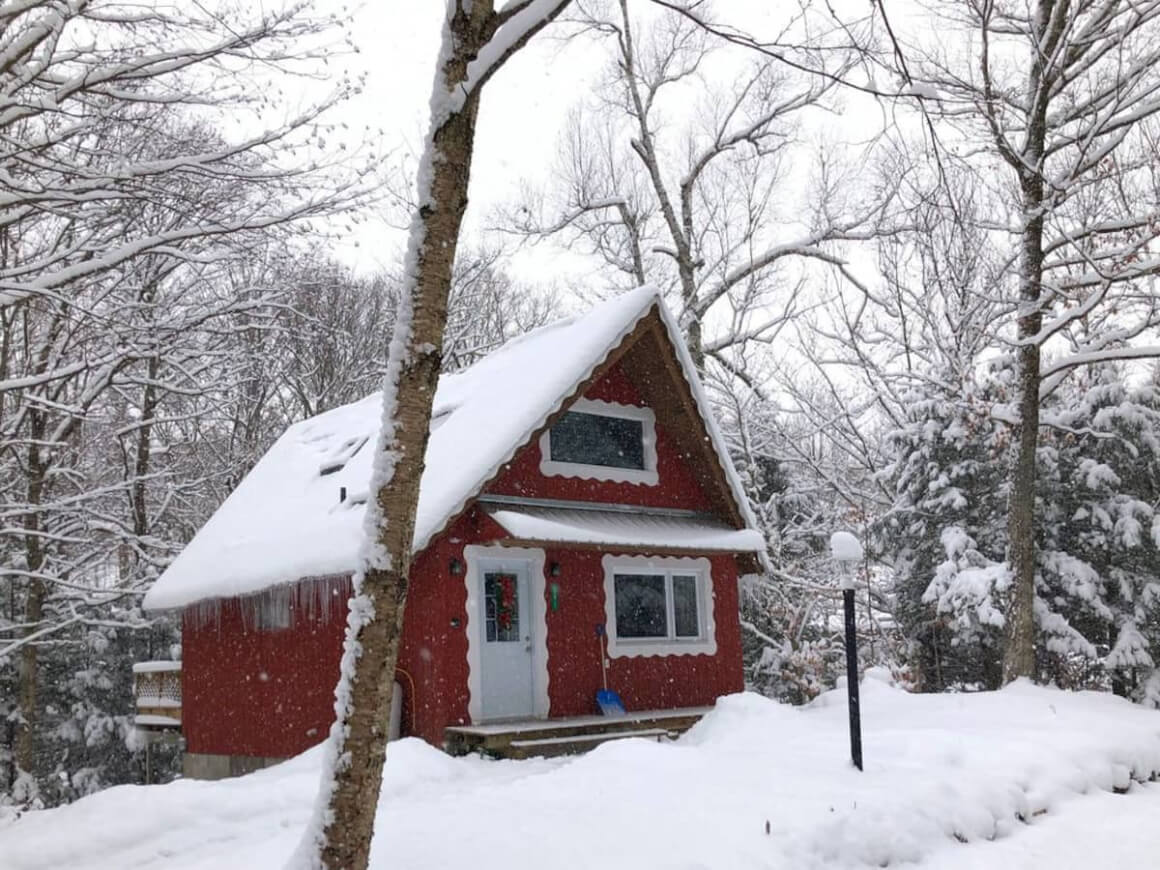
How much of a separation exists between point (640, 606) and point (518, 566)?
88.7 inches

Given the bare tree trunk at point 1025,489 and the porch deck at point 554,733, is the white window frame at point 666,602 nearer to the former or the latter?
the porch deck at point 554,733

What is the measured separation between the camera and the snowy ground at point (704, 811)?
6.48m

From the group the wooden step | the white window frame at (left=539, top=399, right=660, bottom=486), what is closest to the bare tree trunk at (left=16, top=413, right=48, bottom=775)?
the white window frame at (left=539, top=399, right=660, bottom=486)

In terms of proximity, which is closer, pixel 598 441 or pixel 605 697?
pixel 605 697

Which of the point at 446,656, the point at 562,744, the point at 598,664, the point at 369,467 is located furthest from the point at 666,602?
the point at 369,467

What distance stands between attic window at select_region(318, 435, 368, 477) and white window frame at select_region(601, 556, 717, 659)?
4.55 metres

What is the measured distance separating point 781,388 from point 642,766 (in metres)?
16.1

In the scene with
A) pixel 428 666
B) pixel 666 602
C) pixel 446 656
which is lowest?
pixel 428 666

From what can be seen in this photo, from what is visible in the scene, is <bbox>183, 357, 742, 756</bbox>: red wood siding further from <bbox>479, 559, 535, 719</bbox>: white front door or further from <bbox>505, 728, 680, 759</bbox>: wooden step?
<bbox>505, 728, 680, 759</bbox>: wooden step

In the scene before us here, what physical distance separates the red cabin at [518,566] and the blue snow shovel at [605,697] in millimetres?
43

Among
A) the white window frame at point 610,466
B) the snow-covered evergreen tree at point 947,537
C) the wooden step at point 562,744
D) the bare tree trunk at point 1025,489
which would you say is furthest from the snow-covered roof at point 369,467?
the snow-covered evergreen tree at point 947,537

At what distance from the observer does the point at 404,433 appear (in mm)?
5336

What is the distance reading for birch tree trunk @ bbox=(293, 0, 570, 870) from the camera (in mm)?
5008

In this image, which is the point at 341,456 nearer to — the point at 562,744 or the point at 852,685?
the point at 562,744
